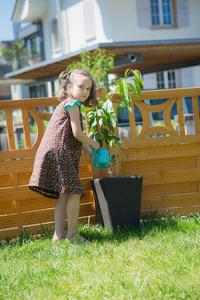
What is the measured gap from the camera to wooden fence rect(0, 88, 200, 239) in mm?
3578

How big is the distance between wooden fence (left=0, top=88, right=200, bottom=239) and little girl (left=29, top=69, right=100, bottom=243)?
0.37 meters

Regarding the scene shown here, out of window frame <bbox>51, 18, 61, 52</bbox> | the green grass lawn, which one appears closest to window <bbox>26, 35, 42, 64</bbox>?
window frame <bbox>51, 18, 61, 52</bbox>

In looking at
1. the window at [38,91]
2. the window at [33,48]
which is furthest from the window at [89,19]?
the window at [33,48]

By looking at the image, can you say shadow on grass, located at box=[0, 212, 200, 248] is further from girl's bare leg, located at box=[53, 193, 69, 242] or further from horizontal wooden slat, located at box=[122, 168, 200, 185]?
horizontal wooden slat, located at box=[122, 168, 200, 185]

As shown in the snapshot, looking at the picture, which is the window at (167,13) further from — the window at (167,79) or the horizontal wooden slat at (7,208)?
the horizontal wooden slat at (7,208)

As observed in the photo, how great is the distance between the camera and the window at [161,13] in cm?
1502

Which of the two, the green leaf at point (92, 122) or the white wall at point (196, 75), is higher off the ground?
the white wall at point (196, 75)

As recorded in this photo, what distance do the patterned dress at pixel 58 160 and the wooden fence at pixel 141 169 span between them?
1.24 ft

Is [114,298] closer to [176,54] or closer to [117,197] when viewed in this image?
[117,197]

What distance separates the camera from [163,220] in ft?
11.6

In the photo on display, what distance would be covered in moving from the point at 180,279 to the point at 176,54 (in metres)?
10.3

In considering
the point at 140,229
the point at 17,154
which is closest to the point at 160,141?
the point at 140,229

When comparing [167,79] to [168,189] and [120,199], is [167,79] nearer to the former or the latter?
[168,189]

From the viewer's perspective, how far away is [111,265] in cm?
258
